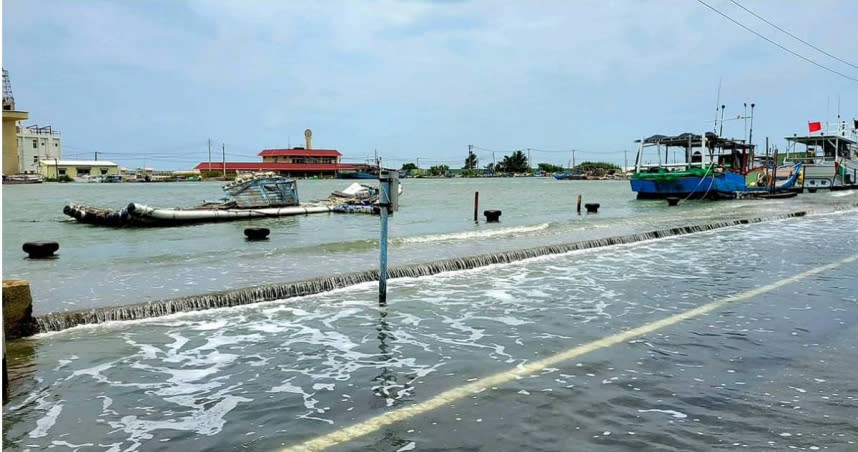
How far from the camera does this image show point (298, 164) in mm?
144875

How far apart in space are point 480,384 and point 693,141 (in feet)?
130

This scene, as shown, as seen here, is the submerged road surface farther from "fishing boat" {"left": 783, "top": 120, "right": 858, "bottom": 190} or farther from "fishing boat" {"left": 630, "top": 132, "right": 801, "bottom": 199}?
"fishing boat" {"left": 783, "top": 120, "right": 858, "bottom": 190}

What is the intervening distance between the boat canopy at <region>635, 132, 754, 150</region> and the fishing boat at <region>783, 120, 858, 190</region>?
14.2 metres

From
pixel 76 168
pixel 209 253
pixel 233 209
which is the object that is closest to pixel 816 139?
pixel 233 209

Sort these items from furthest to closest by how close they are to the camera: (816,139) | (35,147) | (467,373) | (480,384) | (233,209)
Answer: (35,147) → (816,139) → (233,209) → (467,373) → (480,384)

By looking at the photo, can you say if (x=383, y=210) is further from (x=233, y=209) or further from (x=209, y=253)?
(x=233, y=209)

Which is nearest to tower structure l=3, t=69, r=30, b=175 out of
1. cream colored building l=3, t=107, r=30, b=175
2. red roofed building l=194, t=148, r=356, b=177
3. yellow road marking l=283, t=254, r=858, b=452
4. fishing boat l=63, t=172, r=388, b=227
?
cream colored building l=3, t=107, r=30, b=175

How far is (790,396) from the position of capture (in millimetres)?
5258

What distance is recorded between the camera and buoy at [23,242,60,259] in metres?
17.9

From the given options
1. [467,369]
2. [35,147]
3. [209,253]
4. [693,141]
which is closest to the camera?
[467,369]

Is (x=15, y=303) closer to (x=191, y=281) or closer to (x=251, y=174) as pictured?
(x=191, y=281)

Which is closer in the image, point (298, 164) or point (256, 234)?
point (256, 234)

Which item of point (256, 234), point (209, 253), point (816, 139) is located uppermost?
point (816, 139)

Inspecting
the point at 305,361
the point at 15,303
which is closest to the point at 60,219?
the point at 15,303
